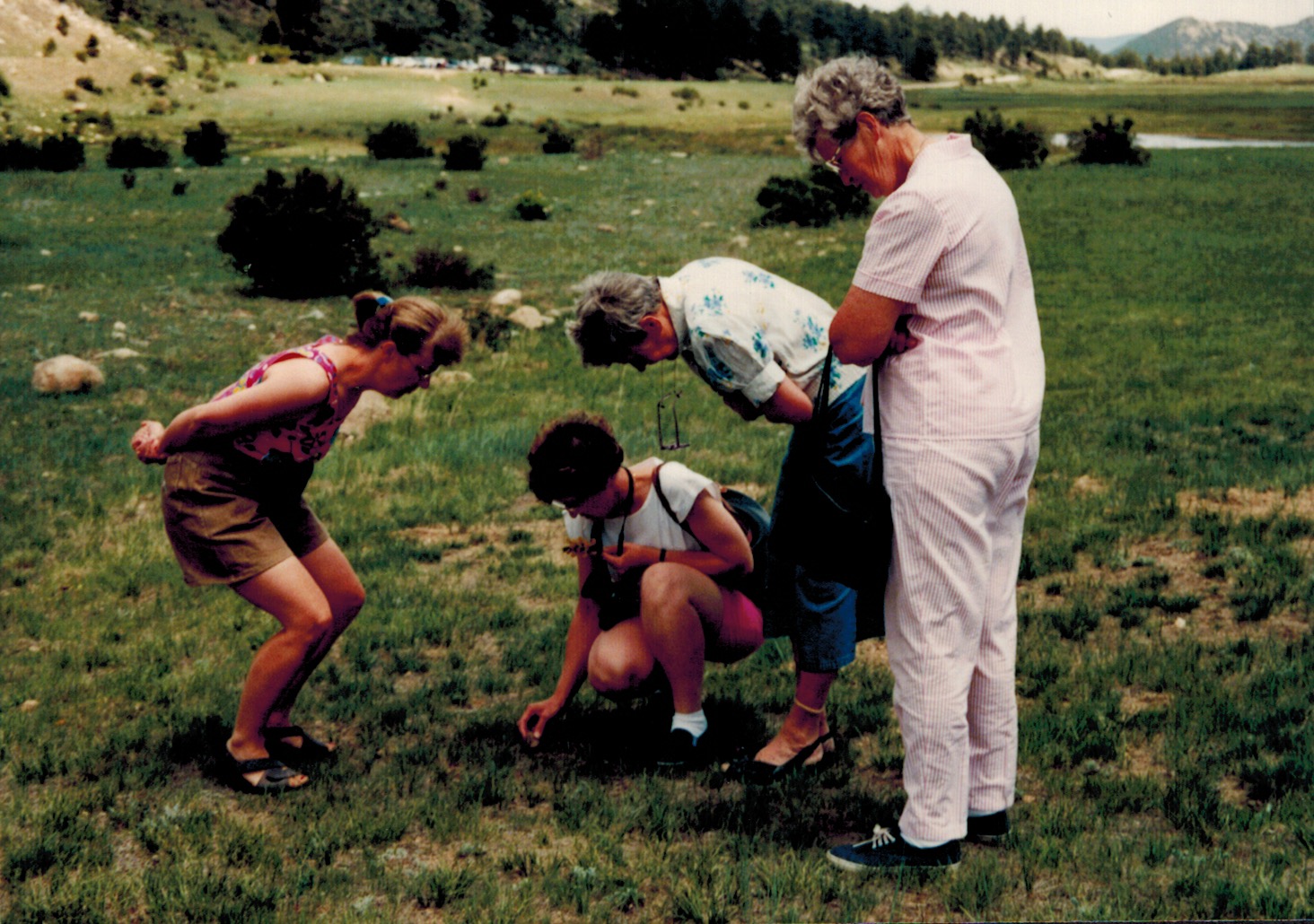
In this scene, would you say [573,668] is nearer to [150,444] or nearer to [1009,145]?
[150,444]

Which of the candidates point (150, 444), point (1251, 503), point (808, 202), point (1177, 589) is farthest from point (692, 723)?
point (808, 202)

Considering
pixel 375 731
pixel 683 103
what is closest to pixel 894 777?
pixel 375 731

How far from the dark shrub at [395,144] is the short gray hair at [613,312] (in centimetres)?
3254

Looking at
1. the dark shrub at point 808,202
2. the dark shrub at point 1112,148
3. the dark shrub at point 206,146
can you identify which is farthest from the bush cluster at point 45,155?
the dark shrub at point 1112,148

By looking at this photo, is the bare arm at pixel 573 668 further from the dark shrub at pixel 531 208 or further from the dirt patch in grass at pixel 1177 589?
the dark shrub at pixel 531 208

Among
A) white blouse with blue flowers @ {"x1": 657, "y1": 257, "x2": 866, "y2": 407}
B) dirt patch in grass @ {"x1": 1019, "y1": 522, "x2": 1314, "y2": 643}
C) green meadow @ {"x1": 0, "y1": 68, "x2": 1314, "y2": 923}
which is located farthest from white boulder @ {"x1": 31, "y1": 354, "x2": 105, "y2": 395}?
white blouse with blue flowers @ {"x1": 657, "y1": 257, "x2": 866, "y2": 407}

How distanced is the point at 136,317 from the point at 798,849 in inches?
522

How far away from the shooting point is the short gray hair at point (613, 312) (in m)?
3.80

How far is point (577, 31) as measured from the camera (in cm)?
8188

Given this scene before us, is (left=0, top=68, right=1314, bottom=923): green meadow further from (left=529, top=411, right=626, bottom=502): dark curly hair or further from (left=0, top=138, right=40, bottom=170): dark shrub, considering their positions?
(left=0, top=138, right=40, bottom=170): dark shrub

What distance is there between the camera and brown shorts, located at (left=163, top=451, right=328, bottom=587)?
14.1ft

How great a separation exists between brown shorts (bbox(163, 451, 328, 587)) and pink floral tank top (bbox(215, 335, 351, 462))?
0.24 feet

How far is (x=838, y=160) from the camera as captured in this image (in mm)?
3502

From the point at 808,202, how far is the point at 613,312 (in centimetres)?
→ 2013
